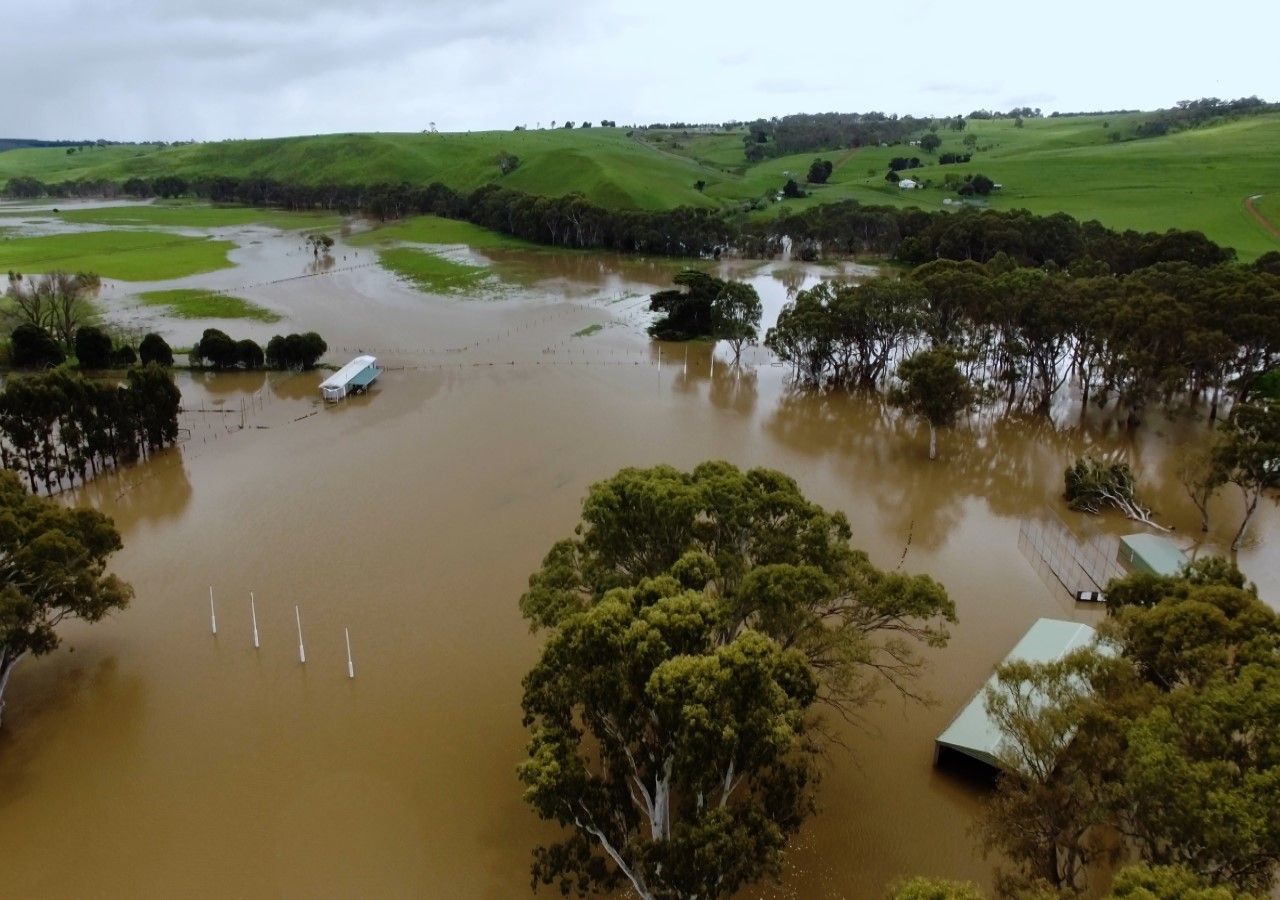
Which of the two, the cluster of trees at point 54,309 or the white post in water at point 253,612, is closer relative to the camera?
the white post in water at point 253,612

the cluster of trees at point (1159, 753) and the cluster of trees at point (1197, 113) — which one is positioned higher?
Result: the cluster of trees at point (1197, 113)

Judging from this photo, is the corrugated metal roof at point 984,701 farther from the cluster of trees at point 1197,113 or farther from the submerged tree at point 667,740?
the cluster of trees at point 1197,113

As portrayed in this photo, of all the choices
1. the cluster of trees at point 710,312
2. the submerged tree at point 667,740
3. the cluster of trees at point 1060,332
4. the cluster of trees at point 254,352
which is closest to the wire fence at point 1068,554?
the cluster of trees at point 1060,332

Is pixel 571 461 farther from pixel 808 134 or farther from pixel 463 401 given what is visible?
pixel 808 134

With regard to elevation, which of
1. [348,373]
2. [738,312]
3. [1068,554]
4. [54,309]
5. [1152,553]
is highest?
[54,309]

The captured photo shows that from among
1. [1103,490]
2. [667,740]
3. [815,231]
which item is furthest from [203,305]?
[667,740]

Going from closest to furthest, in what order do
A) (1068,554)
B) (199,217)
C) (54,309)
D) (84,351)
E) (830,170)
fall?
(1068,554) → (84,351) → (54,309) → (199,217) → (830,170)

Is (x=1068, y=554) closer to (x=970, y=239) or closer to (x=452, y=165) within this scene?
(x=970, y=239)
